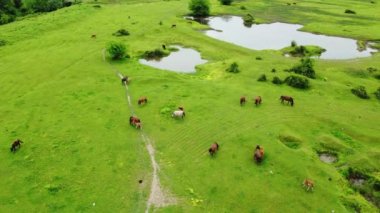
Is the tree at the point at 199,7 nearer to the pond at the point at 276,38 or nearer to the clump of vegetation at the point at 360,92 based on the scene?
the pond at the point at 276,38

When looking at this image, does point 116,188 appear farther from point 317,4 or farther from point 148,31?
point 317,4

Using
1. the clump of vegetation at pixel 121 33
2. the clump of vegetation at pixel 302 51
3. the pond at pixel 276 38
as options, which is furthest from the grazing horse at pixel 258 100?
the clump of vegetation at pixel 121 33

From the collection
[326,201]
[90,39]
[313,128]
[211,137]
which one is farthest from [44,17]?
[326,201]

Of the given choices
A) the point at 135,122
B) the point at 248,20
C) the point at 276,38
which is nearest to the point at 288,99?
the point at 135,122

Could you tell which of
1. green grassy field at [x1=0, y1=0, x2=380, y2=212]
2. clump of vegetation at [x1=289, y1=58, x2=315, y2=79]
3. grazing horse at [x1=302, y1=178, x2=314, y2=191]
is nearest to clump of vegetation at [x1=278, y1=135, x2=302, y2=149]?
green grassy field at [x1=0, y1=0, x2=380, y2=212]

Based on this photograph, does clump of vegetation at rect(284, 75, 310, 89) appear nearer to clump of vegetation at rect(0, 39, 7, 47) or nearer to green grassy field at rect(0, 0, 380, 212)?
green grassy field at rect(0, 0, 380, 212)

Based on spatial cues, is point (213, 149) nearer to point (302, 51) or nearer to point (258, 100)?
point (258, 100)
